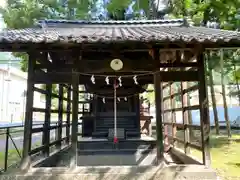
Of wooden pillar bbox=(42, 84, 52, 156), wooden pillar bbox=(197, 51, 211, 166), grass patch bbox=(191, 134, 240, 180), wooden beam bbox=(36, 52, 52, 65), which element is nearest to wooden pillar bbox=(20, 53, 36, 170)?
wooden beam bbox=(36, 52, 52, 65)

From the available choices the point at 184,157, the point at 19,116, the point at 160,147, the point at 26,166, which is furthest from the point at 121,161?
the point at 19,116

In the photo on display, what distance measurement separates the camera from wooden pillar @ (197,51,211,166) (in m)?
5.02

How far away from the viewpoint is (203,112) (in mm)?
5156

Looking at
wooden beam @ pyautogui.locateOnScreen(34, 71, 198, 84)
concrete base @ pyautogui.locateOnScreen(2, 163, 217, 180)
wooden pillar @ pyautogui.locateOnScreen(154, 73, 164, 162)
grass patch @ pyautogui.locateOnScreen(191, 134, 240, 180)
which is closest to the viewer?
concrete base @ pyautogui.locateOnScreen(2, 163, 217, 180)

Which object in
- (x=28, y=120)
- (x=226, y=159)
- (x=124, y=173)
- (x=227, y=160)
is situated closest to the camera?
(x=124, y=173)

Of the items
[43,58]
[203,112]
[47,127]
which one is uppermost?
[43,58]

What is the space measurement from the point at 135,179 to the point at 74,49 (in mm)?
2966

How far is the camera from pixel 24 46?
4820mm

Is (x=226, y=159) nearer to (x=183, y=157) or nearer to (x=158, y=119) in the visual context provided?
(x=183, y=157)

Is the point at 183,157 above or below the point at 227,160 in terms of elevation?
above

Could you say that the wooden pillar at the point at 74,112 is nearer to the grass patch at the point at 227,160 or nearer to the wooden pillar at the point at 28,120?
the wooden pillar at the point at 28,120

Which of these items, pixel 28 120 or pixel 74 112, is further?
pixel 74 112

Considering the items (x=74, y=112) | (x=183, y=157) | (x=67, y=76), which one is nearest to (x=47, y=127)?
(x=74, y=112)

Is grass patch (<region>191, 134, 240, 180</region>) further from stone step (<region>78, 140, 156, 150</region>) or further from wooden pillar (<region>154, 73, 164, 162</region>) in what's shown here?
wooden pillar (<region>154, 73, 164, 162</region>)
